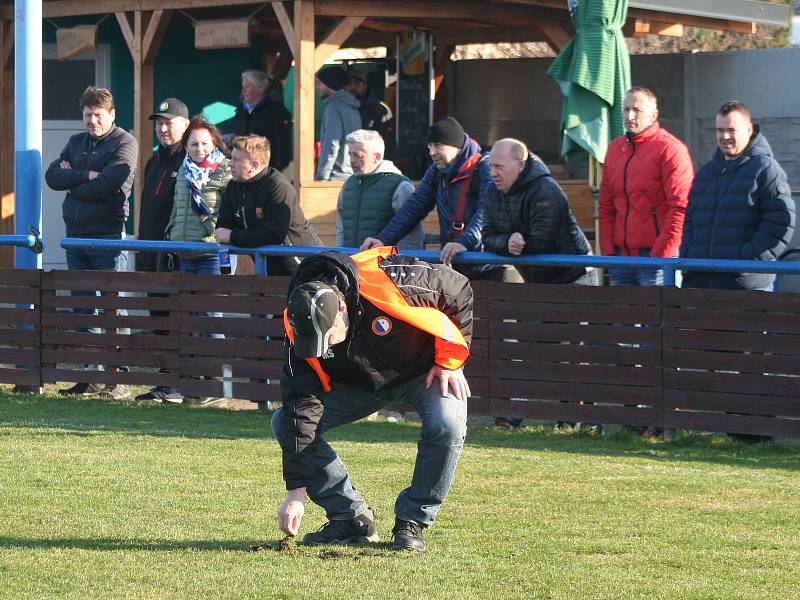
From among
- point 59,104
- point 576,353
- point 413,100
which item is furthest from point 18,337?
point 413,100

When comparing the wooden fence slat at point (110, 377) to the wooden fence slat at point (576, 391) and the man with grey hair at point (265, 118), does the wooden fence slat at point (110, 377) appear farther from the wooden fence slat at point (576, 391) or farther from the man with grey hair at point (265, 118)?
the man with grey hair at point (265, 118)

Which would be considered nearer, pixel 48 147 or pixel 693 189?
pixel 693 189

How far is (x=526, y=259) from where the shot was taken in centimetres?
962

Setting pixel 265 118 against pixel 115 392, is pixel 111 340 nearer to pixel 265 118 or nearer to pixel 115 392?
pixel 115 392

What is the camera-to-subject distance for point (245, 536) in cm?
620

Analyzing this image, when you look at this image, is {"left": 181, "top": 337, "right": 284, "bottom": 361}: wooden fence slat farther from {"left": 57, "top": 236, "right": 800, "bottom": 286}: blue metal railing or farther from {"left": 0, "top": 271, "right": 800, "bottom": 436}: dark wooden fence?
{"left": 57, "top": 236, "right": 800, "bottom": 286}: blue metal railing

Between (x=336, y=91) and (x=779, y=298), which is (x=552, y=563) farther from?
(x=336, y=91)

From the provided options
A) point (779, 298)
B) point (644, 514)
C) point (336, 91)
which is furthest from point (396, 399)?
point (336, 91)

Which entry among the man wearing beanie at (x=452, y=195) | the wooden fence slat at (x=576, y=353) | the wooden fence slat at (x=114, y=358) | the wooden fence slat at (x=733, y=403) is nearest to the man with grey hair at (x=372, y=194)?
the man wearing beanie at (x=452, y=195)

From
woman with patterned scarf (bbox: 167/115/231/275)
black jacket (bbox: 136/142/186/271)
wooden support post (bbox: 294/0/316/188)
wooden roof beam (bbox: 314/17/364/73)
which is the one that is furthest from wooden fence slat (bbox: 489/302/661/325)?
wooden roof beam (bbox: 314/17/364/73)

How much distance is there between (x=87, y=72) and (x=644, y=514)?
11809 mm

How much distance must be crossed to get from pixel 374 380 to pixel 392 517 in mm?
1094

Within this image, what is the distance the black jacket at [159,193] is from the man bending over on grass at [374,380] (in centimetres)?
580

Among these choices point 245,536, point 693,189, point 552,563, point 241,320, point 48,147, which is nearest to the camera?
point 552,563
